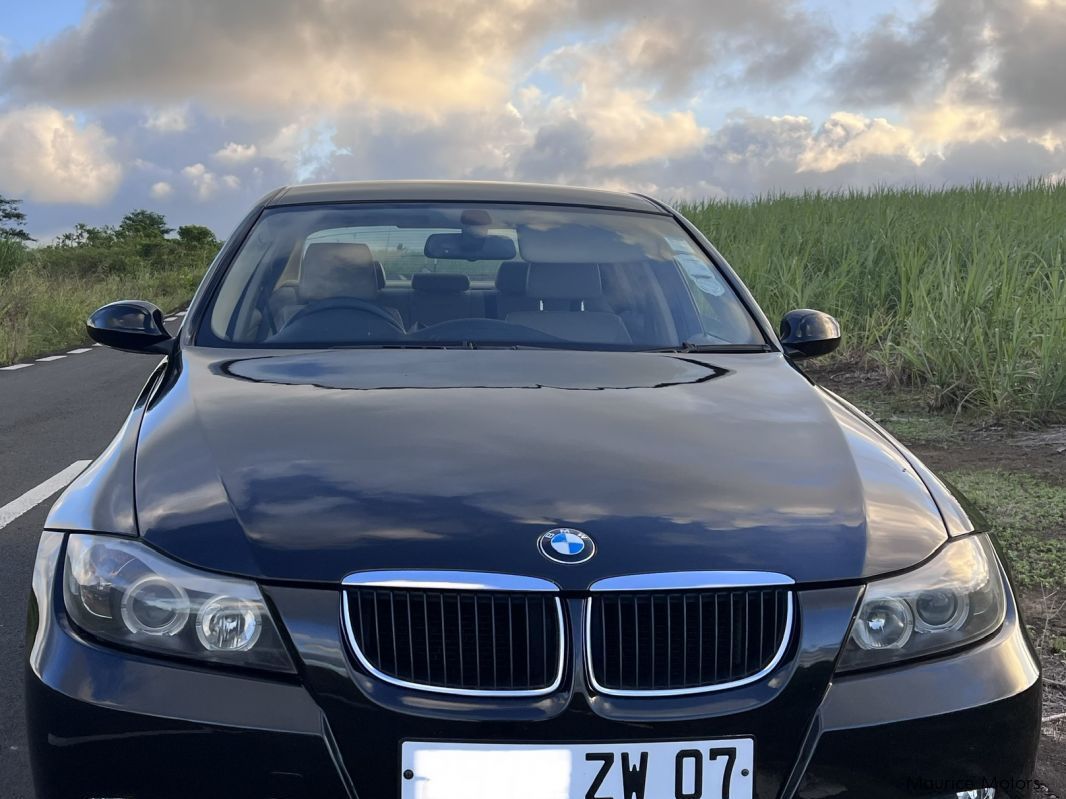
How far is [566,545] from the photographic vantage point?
1912 millimetres

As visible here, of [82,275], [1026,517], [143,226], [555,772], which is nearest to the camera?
[555,772]

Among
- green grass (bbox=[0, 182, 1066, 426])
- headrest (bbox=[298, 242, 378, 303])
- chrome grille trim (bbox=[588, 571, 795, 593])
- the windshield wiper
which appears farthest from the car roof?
green grass (bbox=[0, 182, 1066, 426])

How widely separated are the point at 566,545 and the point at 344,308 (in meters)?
1.59

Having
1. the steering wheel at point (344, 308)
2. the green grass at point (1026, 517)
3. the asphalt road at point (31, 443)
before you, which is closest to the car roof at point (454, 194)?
the steering wheel at point (344, 308)

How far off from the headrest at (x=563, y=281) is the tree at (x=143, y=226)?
198 ft

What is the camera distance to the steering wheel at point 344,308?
10.8 ft

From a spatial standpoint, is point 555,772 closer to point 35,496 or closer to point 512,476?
point 512,476

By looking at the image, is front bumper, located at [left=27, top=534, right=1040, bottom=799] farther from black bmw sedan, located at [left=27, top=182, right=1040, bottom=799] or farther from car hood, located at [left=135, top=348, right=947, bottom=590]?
car hood, located at [left=135, top=348, right=947, bottom=590]

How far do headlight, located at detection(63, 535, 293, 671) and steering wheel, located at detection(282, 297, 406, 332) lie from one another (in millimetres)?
1375

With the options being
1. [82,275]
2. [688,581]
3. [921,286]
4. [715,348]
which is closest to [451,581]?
[688,581]

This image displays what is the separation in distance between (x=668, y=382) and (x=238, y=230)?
1.56 metres

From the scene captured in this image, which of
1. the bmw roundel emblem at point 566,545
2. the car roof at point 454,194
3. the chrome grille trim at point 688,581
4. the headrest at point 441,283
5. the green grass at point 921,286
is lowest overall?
the green grass at point 921,286

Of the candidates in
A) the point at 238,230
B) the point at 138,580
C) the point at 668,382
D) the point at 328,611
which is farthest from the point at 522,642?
the point at 238,230

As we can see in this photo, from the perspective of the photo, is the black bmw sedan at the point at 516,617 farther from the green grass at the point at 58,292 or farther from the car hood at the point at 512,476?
the green grass at the point at 58,292
